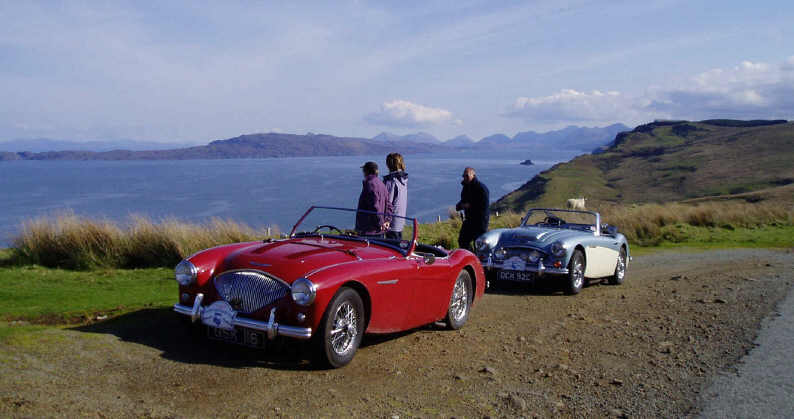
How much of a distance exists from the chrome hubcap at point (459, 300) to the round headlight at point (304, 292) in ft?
7.98

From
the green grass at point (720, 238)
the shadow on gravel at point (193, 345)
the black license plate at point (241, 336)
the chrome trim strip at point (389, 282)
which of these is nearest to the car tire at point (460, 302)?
the chrome trim strip at point (389, 282)

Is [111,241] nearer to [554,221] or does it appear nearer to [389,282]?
[389,282]

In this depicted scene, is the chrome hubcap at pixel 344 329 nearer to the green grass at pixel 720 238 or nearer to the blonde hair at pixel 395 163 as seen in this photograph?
the blonde hair at pixel 395 163

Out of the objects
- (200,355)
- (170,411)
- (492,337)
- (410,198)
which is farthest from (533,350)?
(410,198)

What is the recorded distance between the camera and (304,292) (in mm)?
5164

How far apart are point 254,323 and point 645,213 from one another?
2097 centimetres

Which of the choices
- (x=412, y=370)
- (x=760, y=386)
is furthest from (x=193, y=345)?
(x=760, y=386)

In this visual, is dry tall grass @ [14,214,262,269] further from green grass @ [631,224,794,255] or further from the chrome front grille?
green grass @ [631,224,794,255]

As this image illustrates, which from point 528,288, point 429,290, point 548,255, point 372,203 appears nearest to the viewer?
point 429,290

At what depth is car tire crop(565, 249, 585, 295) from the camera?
9969mm

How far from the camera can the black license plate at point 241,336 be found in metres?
5.30

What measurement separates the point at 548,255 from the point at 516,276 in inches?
23.9

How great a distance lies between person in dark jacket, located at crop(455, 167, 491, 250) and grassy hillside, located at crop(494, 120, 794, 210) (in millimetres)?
46031

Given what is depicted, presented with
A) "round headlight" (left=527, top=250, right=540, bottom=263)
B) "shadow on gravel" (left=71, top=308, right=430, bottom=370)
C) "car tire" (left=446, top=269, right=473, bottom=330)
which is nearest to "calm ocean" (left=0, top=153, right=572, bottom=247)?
"round headlight" (left=527, top=250, right=540, bottom=263)
